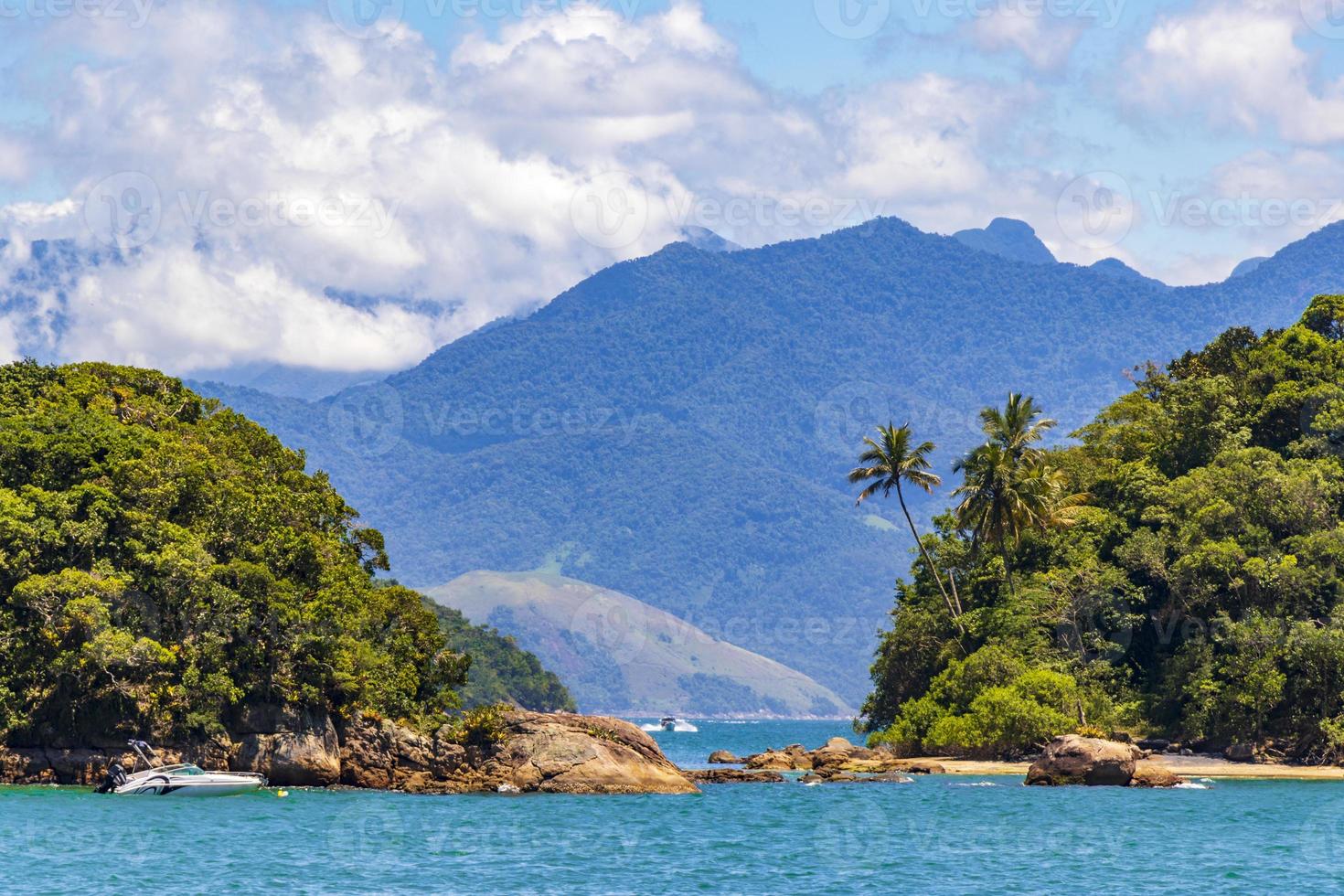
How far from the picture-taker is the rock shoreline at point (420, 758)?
2682 inches

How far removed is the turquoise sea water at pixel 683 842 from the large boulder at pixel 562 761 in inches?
46.0

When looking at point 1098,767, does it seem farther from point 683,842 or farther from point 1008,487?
point 683,842

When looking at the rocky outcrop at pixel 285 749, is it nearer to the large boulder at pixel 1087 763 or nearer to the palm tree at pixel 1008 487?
the large boulder at pixel 1087 763

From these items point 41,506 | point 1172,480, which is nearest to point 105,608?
point 41,506

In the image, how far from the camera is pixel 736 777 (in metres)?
84.2

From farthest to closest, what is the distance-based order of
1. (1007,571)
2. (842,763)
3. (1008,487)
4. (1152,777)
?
(842,763)
(1007,571)
(1008,487)
(1152,777)

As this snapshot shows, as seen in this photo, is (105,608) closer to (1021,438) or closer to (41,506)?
(41,506)

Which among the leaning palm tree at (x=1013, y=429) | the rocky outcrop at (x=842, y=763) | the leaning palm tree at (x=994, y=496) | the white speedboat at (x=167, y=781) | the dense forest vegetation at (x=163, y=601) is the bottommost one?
the white speedboat at (x=167, y=781)

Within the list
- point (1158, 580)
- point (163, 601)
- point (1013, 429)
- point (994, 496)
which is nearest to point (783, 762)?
point (994, 496)

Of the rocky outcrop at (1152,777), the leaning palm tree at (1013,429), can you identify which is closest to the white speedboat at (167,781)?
the rocky outcrop at (1152,777)

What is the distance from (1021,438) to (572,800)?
3873cm

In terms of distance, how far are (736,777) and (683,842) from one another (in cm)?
3080

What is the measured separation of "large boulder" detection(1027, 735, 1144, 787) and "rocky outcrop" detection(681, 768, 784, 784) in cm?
1545

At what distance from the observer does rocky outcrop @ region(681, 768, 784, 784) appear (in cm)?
8284
